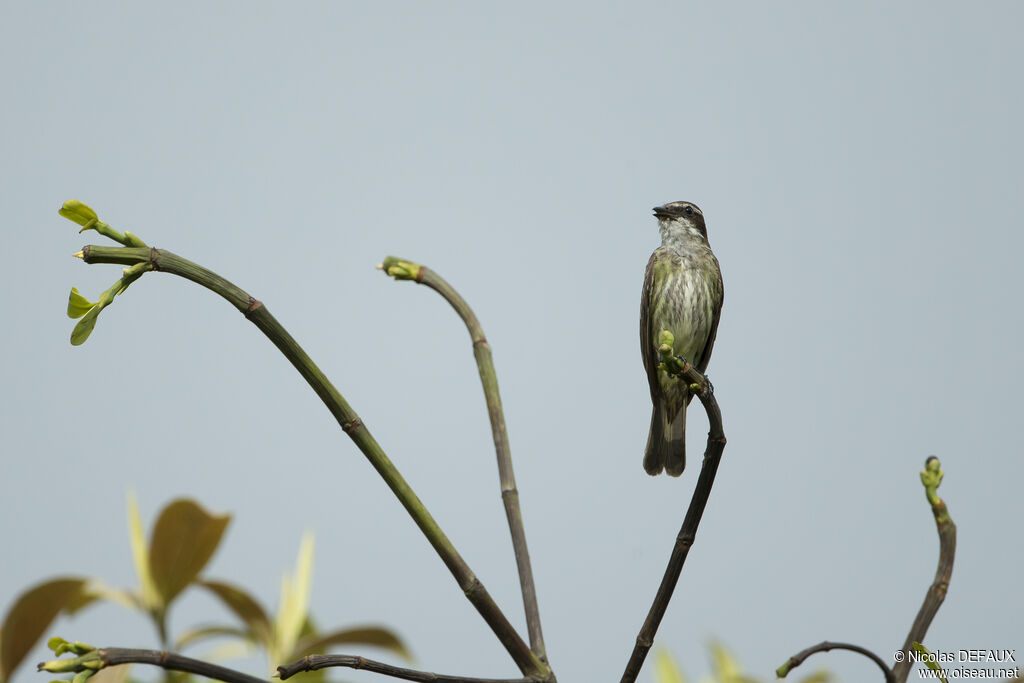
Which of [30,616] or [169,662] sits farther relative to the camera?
[30,616]

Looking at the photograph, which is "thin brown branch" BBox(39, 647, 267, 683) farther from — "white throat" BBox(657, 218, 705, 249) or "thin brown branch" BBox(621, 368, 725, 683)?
"white throat" BBox(657, 218, 705, 249)

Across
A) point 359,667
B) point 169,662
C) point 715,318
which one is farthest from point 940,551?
point 715,318

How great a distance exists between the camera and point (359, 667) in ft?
4.28

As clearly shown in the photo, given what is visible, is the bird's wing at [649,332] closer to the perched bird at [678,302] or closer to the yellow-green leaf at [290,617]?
the perched bird at [678,302]

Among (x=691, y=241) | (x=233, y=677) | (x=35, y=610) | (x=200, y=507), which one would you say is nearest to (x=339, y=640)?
(x=200, y=507)

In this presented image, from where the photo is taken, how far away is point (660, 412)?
14.5ft

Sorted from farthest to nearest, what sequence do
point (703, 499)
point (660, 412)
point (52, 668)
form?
point (660, 412) < point (703, 499) < point (52, 668)

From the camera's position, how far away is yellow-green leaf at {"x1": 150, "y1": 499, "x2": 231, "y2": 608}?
2490 mm

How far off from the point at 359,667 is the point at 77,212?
0.73 meters

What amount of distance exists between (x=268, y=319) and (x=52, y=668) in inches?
19.5

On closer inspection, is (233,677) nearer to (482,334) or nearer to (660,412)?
(482,334)

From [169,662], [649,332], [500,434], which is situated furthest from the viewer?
[649,332]

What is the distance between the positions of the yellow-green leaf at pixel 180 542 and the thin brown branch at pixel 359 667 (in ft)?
4.34

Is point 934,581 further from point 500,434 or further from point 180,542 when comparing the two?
point 180,542
